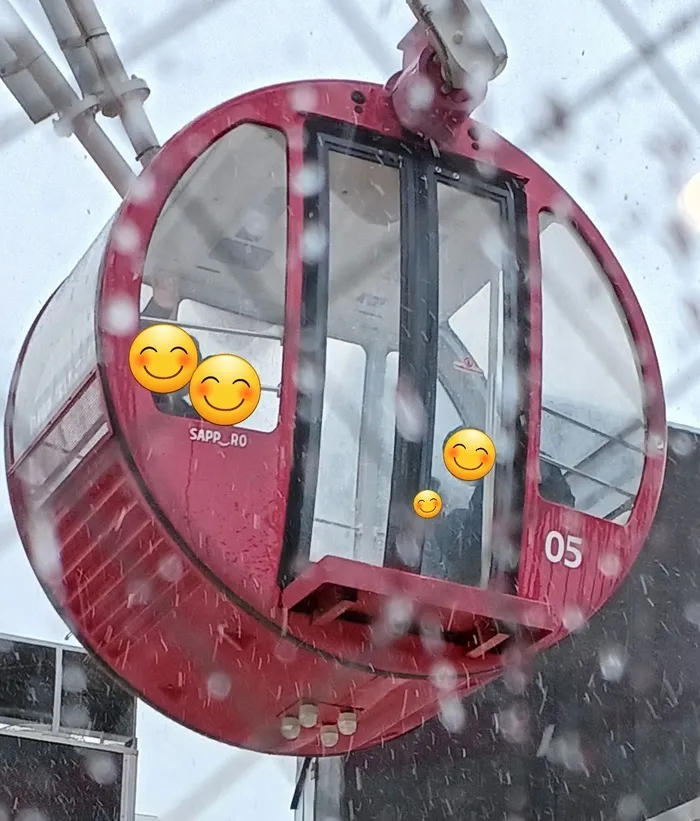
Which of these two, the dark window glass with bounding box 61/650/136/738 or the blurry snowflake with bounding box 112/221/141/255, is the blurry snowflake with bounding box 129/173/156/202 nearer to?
the blurry snowflake with bounding box 112/221/141/255

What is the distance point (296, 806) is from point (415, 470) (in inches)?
75.6

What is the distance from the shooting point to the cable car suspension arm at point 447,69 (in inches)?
161

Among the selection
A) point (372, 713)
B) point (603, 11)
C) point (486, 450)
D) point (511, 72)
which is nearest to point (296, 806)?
point (372, 713)

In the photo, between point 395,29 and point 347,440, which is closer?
point 347,440

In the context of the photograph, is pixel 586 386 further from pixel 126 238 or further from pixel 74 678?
pixel 74 678

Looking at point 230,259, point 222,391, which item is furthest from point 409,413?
point 222,391

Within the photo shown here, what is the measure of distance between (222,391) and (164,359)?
0.46 ft

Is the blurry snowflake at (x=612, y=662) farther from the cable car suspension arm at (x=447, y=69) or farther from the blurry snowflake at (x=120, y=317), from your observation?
the blurry snowflake at (x=120, y=317)

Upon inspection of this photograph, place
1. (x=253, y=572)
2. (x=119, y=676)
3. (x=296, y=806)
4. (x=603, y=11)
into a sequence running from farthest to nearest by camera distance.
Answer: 1. (x=603, y=11)
2. (x=296, y=806)
3. (x=119, y=676)
4. (x=253, y=572)

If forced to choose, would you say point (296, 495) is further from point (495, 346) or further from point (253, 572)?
point (495, 346)

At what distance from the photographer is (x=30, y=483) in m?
3.99

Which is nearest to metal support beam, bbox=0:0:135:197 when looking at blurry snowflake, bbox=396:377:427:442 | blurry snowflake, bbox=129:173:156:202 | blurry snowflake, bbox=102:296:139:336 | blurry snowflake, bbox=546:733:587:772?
blurry snowflake, bbox=129:173:156:202

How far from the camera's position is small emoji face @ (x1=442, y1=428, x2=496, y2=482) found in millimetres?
3490

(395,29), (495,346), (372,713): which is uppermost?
(395,29)
